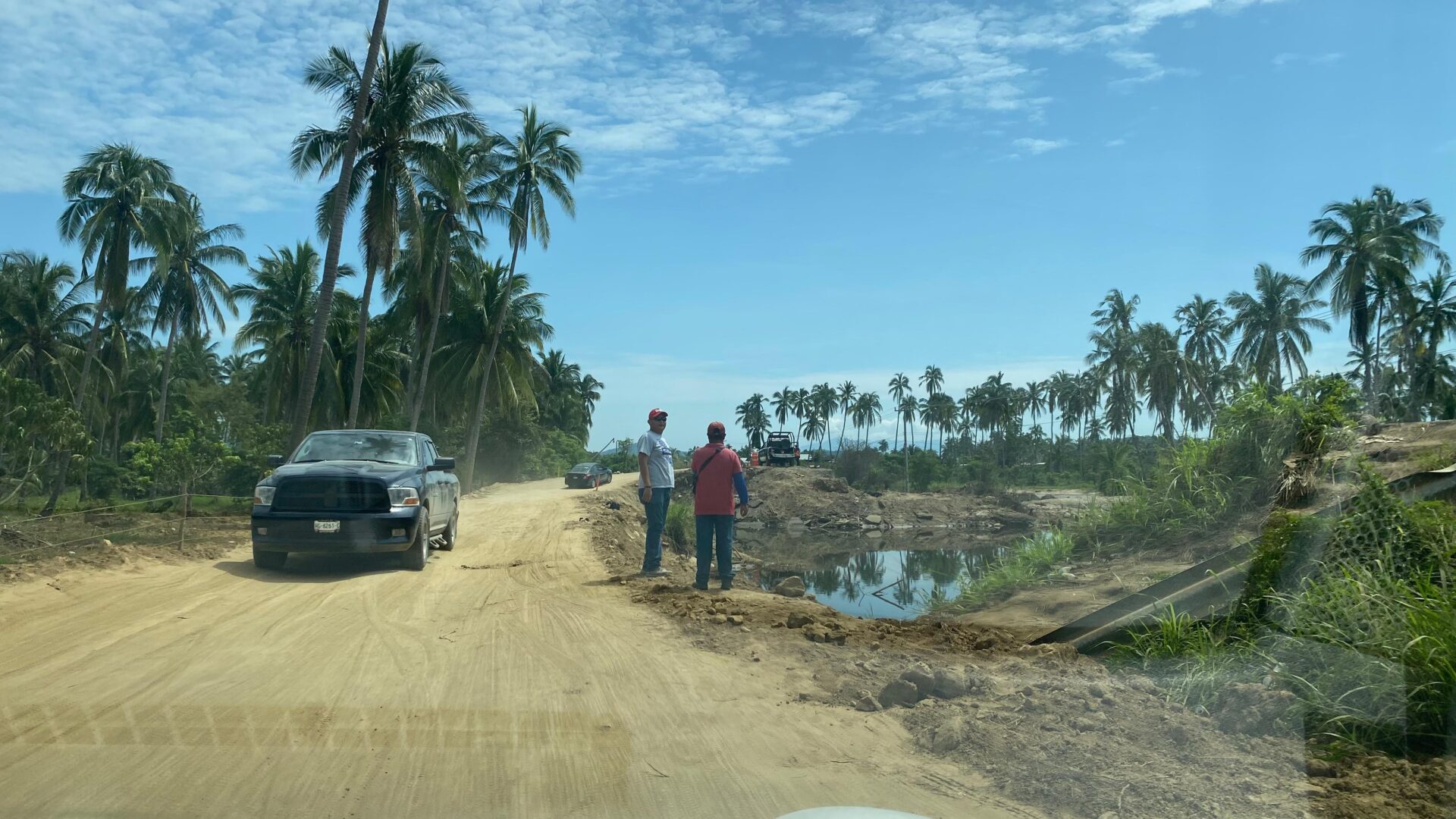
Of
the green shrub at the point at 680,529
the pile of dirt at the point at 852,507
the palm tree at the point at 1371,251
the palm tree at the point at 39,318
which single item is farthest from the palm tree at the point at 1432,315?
the palm tree at the point at 39,318

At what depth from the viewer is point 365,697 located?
588 centimetres

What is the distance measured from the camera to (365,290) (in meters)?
26.8

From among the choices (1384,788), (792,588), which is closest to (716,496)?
(792,588)

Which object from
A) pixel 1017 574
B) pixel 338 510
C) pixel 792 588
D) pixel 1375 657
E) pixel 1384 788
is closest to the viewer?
pixel 1384 788

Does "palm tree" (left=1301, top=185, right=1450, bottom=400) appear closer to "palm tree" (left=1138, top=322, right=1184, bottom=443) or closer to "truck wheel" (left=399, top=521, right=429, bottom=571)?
"palm tree" (left=1138, top=322, right=1184, bottom=443)

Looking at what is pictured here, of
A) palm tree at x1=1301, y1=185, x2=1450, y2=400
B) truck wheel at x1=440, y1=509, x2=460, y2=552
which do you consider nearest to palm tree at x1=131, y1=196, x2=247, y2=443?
truck wheel at x1=440, y1=509, x2=460, y2=552

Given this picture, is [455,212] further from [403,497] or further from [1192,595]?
[1192,595]

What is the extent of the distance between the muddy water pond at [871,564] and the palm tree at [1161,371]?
21014mm

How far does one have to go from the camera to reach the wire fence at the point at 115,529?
1112 cm

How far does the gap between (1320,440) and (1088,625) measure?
3687mm

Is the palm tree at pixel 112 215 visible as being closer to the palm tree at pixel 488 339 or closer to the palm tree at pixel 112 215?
the palm tree at pixel 112 215

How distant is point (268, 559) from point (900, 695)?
8.45m

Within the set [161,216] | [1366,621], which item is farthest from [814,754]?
[161,216]

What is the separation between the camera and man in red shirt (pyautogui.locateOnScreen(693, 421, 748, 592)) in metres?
9.95
